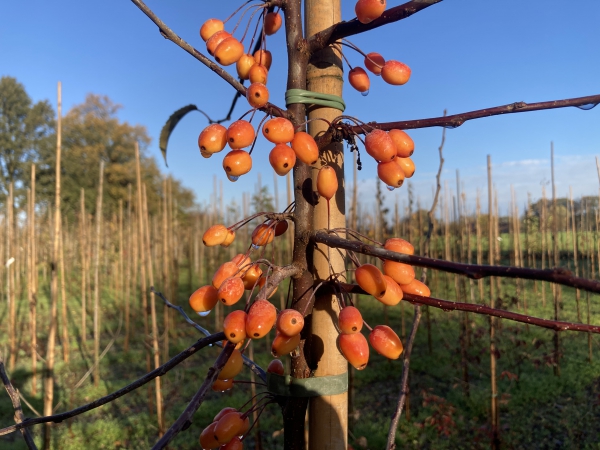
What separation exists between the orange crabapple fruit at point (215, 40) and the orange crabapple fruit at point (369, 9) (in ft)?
0.71

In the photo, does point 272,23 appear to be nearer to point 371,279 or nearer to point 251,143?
point 251,143

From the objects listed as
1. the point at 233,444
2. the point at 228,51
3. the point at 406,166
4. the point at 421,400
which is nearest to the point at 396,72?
the point at 406,166

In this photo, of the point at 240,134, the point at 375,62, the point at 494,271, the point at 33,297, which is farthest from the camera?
the point at 33,297

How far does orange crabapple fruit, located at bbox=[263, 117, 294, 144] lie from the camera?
53 centimetres

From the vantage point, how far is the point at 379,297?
51 cm

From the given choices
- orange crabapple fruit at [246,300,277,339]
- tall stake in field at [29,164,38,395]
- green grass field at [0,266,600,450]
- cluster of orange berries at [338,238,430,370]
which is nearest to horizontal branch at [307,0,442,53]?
cluster of orange berries at [338,238,430,370]

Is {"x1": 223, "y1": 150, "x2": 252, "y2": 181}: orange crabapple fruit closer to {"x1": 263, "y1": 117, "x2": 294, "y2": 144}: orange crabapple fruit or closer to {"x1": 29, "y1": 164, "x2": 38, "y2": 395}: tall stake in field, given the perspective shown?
{"x1": 263, "y1": 117, "x2": 294, "y2": 144}: orange crabapple fruit

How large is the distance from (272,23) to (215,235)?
0.37 metres

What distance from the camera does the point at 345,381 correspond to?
0.61m

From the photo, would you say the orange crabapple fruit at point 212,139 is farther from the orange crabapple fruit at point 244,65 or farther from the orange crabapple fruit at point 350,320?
the orange crabapple fruit at point 350,320

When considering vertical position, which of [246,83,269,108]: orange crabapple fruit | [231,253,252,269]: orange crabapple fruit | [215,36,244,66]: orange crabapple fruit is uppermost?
[215,36,244,66]: orange crabapple fruit

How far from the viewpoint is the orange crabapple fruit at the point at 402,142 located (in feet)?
1.83

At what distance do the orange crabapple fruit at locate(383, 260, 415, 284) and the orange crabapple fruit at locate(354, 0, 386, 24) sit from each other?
12.3 inches

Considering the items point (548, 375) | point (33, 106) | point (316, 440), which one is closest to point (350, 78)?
point (316, 440)
